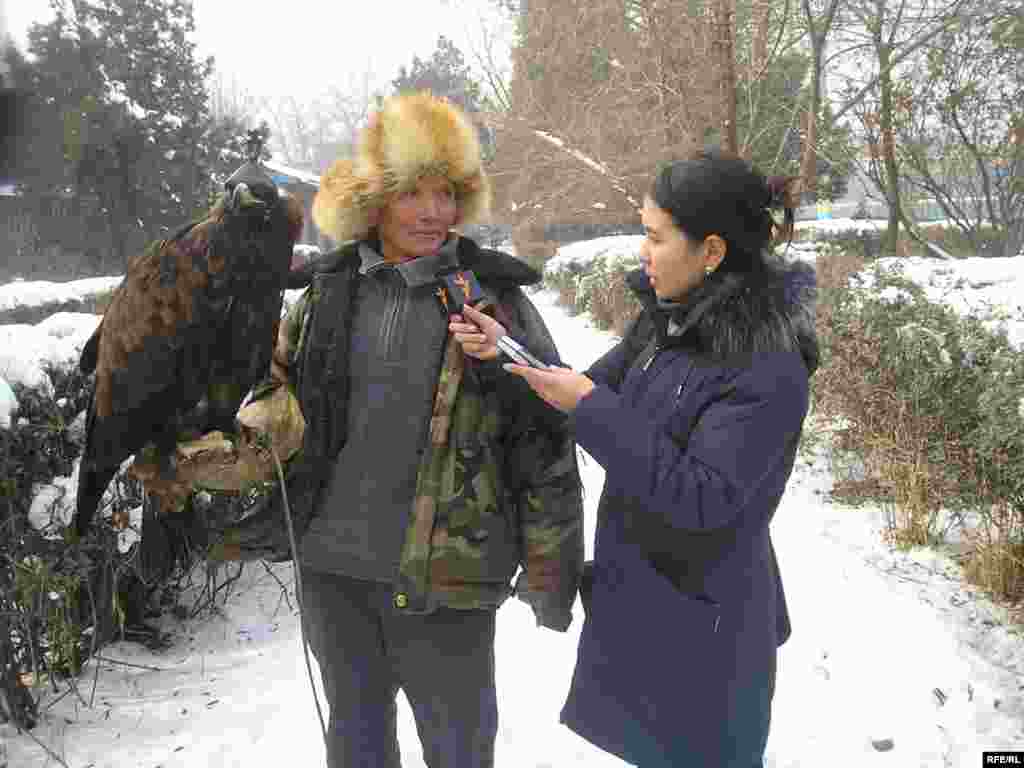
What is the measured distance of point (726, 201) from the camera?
1.38 metres

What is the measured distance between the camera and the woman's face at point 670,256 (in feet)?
4.62

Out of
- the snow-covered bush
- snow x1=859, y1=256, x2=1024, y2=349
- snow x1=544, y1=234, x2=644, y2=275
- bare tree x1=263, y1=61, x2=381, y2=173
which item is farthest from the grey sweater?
bare tree x1=263, y1=61, x2=381, y2=173

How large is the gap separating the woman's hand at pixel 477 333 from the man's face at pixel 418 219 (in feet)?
0.69

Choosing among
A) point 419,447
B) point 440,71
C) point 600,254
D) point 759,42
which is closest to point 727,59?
point 759,42

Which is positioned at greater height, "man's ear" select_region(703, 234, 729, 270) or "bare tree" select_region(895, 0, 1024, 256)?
"bare tree" select_region(895, 0, 1024, 256)

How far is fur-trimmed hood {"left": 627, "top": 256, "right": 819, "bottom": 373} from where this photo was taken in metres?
1.34

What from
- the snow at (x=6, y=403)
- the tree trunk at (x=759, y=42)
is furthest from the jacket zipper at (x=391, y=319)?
the tree trunk at (x=759, y=42)

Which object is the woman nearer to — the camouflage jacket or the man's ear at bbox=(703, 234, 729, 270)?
the man's ear at bbox=(703, 234, 729, 270)

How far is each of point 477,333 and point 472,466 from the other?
1.00ft

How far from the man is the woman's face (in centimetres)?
32

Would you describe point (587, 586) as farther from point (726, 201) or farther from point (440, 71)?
point (440, 71)

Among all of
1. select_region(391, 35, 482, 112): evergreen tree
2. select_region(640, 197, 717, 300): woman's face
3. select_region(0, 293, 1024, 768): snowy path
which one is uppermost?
select_region(391, 35, 482, 112): evergreen tree

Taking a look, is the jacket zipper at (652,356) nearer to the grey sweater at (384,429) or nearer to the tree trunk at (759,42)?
the grey sweater at (384,429)

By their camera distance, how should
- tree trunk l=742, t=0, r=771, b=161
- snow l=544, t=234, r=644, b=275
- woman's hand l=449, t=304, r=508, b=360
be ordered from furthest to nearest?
snow l=544, t=234, r=644, b=275, tree trunk l=742, t=0, r=771, b=161, woman's hand l=449, t=304, r=508, b=360
